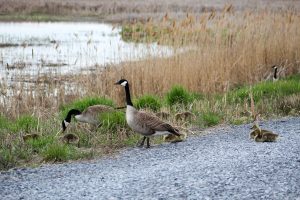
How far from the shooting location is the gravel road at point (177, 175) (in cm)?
644

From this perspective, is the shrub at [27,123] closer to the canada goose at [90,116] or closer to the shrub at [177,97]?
the canada goose at [90,116]

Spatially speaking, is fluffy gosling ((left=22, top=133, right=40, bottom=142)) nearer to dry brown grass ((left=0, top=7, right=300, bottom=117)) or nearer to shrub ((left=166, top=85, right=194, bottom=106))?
dry brown grass ((left=0, top=7, right=300, bottom=117))

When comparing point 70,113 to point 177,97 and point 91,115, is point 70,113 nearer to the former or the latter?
point 91,115

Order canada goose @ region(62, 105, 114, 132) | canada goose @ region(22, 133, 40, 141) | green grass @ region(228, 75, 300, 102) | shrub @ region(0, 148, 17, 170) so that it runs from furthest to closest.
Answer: green grass @ region(228, 75, 300, 102) < canada goose @ region(62, 105, 114, 132) < canada goose @ region(22, 133, 40, 141) < shrub @ region(0, 148, 17, 170)

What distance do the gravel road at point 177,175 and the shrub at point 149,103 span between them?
2569 mm

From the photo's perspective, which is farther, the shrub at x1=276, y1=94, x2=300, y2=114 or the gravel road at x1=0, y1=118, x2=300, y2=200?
the shrub at x1=276, y1=94, x2=300, y2=114

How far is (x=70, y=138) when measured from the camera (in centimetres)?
947

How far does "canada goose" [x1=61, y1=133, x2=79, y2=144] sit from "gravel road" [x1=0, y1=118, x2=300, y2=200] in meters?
0.94


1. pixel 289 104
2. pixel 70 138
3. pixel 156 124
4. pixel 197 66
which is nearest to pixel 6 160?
pixel 70 138

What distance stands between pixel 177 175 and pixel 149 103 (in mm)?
4911

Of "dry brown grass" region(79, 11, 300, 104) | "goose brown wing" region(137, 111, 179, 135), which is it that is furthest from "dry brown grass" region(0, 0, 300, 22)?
"goose brown wing" region(137, 111, 179, 135)

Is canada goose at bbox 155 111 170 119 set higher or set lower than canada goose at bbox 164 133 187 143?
higher

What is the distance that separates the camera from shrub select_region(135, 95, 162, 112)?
39.2 feet

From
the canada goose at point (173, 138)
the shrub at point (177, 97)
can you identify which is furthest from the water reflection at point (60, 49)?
the canada goose at point (173, 138)
